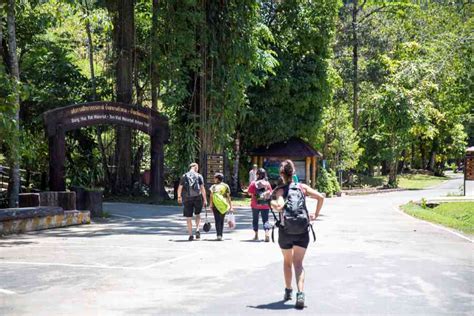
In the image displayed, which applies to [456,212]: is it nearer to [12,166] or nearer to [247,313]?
[12,166]

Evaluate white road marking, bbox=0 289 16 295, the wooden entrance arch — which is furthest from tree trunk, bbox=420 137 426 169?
white road marking, bbox=0 289 16 295

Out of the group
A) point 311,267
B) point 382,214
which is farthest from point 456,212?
point 311,267

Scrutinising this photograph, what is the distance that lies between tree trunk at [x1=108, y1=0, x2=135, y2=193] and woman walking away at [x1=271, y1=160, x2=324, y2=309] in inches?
857

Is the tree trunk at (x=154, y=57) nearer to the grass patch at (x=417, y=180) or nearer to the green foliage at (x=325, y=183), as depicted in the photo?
the green foliage at (x=325, y=183)

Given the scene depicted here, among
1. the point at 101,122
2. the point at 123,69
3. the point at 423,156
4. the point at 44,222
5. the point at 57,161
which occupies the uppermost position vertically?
the point at 123,69

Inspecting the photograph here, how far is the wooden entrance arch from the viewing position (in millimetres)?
21250

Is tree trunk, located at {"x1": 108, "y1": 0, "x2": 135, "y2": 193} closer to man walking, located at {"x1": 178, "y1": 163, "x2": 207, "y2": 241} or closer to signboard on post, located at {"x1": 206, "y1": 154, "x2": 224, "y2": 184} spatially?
signboard on post, located at {"x1": 206, "y1": 154, "x2": 224, "y2": 184}

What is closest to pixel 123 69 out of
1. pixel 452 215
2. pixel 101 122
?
pixel 101 122

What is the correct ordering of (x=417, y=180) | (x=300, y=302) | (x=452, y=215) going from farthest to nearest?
(x=417, y=180) < (x=452, y=215) < (x=300, y=302)

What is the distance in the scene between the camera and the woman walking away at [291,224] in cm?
823

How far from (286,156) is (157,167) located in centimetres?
1296

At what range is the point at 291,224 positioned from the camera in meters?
8.23

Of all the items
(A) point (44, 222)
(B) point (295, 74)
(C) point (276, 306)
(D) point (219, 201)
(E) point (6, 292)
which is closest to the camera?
(C) point (276, 306)

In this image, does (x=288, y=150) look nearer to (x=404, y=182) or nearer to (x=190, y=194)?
(x=190, y=194)
